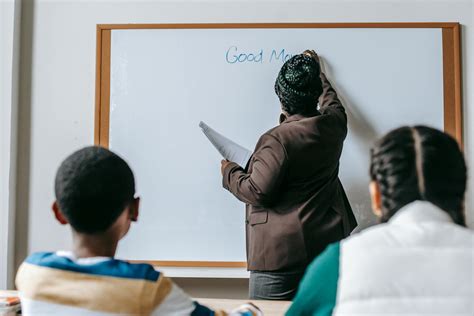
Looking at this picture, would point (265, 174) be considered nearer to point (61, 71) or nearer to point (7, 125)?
point (61, 71)

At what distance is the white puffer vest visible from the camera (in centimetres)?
92

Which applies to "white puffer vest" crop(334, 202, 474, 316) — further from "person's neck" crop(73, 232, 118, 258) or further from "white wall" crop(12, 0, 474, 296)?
"white wall" crop(12, 0, 474, 296)

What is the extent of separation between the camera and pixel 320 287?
1021mm

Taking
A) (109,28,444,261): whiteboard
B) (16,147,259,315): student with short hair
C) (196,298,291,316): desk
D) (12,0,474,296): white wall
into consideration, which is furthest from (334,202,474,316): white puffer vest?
(12,0,474,296): white wall

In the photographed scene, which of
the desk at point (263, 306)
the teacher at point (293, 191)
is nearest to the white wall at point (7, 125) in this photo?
the teacher at point (293, 191)

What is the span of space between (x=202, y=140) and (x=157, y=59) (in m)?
0.41

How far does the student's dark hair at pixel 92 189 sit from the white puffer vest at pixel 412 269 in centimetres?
48

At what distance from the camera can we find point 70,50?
2551 millimetres

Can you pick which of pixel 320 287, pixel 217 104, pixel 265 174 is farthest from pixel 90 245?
pixel 217 104

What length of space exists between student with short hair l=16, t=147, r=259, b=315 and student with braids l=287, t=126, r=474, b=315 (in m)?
0.27

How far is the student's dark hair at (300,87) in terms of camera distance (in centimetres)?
203

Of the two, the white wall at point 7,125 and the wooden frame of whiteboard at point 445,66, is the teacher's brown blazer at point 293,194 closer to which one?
the wooden frame of whiteboard at point 445,66

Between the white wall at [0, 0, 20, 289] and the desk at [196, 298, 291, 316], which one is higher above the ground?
the white wall at [0, 0, 20, 289]

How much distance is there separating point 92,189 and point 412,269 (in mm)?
623
